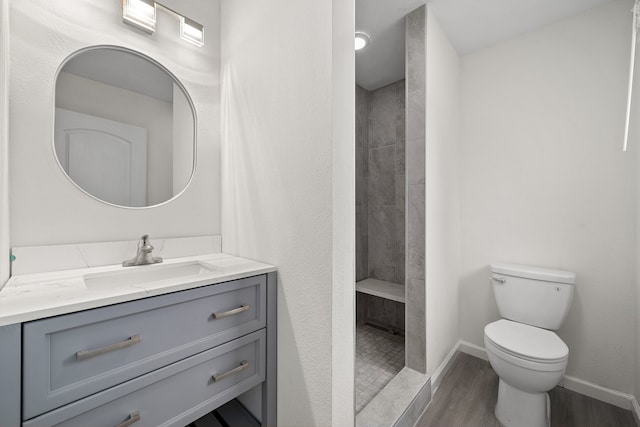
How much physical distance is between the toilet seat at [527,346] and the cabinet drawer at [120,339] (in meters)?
1.35

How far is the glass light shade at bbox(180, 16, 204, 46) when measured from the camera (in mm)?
1351

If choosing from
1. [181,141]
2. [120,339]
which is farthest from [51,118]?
[120,339]

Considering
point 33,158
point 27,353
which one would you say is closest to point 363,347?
point 27,353

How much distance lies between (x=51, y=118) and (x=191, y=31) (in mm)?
794

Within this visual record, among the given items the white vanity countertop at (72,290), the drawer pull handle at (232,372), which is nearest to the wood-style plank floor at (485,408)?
the drawer pull handle at (232,372)

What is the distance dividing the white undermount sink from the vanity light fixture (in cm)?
116

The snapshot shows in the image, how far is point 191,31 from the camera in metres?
1.38

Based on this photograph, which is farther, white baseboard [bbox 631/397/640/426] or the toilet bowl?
white baseboard [bbox 631/397/640/426]

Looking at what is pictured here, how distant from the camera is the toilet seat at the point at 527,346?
124cm

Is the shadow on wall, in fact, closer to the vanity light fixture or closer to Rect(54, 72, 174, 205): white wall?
→ Rect(54, 72, 174, 205): white wall

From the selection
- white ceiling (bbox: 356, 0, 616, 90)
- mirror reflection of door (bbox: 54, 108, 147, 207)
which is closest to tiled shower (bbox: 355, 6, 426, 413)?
white ceiling (bbox: 356, 0, 616, 90)

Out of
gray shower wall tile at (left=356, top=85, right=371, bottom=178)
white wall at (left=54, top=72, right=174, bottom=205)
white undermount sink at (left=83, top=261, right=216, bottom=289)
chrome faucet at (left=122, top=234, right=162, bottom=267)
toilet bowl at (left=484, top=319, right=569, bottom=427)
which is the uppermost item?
gray shower wall tile at (left=356, top=85, right=371, bottom=178)

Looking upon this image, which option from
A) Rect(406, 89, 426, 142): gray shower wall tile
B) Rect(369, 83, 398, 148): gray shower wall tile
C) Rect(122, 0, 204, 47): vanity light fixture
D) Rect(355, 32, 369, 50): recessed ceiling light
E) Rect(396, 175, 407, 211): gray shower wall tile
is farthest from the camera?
Rect(369, 83, 398, 148): gray shower wall tile

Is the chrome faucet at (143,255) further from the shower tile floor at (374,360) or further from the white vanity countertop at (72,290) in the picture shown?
the shower tile floor at (374,360)
